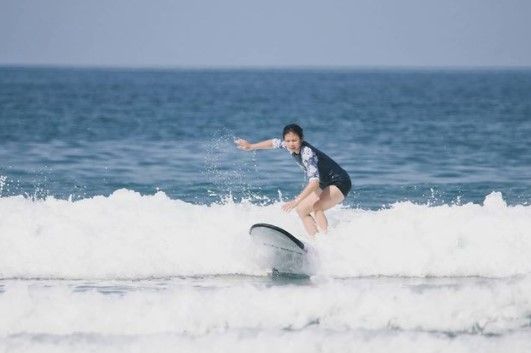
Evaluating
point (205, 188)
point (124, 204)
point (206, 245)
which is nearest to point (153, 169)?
point (205, 188)

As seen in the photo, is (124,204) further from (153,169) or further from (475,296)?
(153,169)

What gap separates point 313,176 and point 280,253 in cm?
98

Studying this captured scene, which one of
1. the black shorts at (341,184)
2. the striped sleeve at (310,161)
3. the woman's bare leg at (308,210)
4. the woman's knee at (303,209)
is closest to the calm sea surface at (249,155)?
the black shorts at (341,184)

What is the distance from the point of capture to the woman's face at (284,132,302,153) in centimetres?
1107

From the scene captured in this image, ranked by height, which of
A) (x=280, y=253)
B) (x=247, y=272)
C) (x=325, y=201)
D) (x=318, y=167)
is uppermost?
(x=318, y=167)

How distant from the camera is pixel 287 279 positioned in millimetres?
10875

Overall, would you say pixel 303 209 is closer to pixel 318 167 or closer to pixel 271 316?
pixel 318 167

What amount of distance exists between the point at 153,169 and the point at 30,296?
13.7 meters

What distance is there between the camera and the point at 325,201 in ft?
38.1

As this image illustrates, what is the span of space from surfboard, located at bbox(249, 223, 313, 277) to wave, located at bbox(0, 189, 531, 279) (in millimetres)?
186

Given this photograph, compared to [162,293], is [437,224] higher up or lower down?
higher up

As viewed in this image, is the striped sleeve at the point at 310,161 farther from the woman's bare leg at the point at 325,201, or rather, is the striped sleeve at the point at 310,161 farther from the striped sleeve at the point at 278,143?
the woman's bare leg at the point at 325,201

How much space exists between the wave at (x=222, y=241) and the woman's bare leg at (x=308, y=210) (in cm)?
18

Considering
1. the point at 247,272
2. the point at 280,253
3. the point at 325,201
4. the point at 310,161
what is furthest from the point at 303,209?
the point at 247,272
